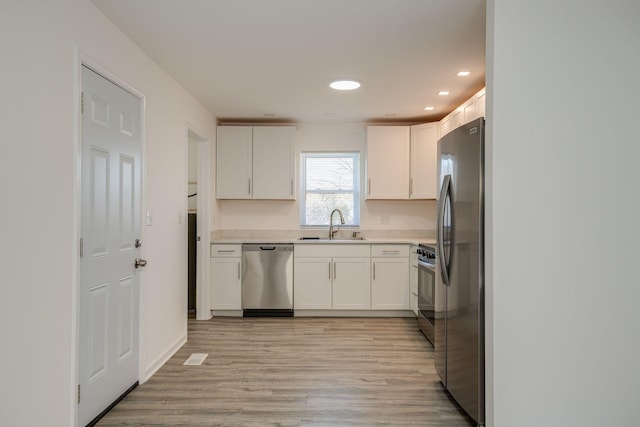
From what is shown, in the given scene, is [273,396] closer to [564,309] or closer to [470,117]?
[564,309]

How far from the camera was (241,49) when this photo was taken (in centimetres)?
284

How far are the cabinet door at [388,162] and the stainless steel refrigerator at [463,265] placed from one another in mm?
2131

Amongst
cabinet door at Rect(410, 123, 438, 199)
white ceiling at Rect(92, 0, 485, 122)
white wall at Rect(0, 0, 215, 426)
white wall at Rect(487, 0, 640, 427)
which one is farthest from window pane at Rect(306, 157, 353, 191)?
white wall at Rect(487, 0, 640, 427)

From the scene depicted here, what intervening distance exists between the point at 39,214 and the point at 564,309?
256cm

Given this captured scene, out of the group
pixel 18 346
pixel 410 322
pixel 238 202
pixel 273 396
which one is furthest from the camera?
pixel 238 202

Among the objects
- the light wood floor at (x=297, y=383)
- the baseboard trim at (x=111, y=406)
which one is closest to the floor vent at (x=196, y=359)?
the light wood floor at (x=297, y=383)

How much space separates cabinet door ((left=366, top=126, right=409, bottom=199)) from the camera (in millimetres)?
4918

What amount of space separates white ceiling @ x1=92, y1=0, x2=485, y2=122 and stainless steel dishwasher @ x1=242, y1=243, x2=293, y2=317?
1.72 m

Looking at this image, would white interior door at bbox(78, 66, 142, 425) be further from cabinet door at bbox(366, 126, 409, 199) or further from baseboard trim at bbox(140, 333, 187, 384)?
cabinet door at bbox(366, 126, 409, 199)

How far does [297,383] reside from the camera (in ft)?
9.32

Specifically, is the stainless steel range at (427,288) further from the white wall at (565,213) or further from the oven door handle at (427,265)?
the white wall at (565,213)

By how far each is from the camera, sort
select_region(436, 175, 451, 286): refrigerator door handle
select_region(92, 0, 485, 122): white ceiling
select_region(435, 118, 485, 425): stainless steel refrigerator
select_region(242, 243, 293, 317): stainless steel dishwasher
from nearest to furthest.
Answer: select_region(435, 118, 485, 425): stainless steel refrigerator
select_region(92, 0, 485, 122): white ceiling
select_region(436, 175, 451, 286): refrigerator door handle
select_region(242, 243, 293, 317): stainless steel dishwasher

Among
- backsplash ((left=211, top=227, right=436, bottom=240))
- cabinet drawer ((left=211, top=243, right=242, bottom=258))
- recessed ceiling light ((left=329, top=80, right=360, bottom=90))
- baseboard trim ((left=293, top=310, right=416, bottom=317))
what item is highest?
recessed ceiling light ((left=329, top=80, right=360, bottom=90))

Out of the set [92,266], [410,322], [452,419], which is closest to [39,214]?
[92,266]
